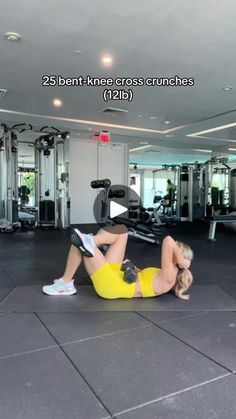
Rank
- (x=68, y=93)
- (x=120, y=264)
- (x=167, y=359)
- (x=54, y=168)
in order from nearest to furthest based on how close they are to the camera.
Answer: (x=167, y=359) → (x=120, y=264) → (x=68, y=93) → (x=54, y=168)

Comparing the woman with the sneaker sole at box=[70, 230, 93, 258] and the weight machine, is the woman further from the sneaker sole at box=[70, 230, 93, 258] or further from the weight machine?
the weight machine

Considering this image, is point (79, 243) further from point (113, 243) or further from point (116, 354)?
point (116, 354)

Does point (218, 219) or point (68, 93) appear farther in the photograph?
point (218, 219)

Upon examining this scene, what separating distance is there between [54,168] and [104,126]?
1616mm

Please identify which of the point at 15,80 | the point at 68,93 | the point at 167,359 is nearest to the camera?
the point at 167,359

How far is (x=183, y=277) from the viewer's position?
104 inches

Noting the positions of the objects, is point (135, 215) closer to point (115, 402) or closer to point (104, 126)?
point (104, 126)

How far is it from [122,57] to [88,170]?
16.6ft

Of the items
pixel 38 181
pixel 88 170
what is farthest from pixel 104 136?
pixel 38 181

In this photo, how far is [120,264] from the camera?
2.76 m

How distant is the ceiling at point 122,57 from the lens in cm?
309

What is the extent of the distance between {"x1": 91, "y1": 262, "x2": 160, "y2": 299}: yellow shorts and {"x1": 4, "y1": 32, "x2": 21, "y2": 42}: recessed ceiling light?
271 centimetres

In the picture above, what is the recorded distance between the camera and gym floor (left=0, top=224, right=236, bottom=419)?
4.50ft

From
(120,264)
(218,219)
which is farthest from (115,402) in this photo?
(218,219)
